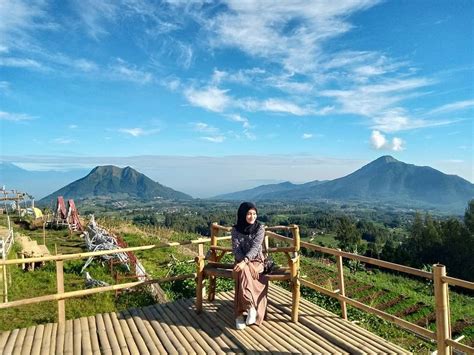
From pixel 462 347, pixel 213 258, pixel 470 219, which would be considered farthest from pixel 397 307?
pixel 470 219

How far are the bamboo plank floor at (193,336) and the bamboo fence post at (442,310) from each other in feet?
1.38

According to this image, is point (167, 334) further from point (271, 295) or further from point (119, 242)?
point (119, 242)

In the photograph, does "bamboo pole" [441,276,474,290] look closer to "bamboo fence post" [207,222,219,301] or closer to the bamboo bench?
the bamboo bench

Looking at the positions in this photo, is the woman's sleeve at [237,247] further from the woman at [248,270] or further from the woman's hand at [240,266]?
the woman's hand at [240,266]

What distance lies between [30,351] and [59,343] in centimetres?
26

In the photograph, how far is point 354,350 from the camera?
3555 millimetres

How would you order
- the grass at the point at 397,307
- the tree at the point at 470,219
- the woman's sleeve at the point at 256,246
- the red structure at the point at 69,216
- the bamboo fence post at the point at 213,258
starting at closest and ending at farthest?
the woman's sleeve at the point at 256,246
the bamboo fence post at the point at 213,258
the grass at the point at 397,307
the red structure at the point at 69,216
the tree at the point at 470,219

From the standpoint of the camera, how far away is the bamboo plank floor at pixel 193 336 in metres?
3.61

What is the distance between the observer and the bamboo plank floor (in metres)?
3.61

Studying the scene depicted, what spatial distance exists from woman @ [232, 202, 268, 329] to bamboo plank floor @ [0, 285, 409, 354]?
0.16 meters

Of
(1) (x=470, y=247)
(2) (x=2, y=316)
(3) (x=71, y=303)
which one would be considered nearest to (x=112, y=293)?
(3) (x=71, y=303)

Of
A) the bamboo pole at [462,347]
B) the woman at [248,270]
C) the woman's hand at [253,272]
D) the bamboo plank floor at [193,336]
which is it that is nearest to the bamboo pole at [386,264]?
the bamboo pole at [462,347]

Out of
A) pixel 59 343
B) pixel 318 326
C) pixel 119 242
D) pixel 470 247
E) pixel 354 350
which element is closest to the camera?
pixel 354 350

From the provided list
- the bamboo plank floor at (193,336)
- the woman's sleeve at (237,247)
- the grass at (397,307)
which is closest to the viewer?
the bamboo plank floor at (193,336)
